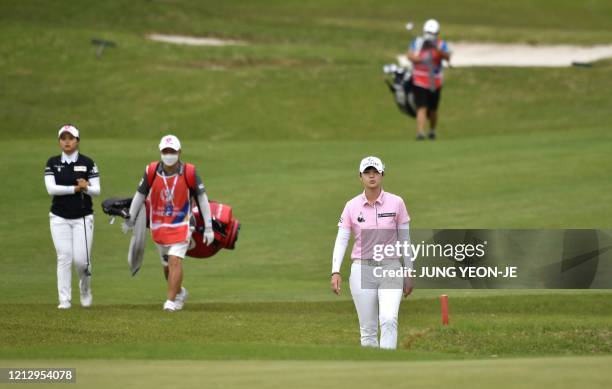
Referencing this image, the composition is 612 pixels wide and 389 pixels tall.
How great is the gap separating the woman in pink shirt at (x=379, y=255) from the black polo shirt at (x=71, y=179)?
14.1 feet

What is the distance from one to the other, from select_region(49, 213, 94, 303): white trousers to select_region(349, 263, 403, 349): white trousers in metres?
4.39

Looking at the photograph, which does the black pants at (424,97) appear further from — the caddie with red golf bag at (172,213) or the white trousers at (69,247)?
the white trousers at (69,247)

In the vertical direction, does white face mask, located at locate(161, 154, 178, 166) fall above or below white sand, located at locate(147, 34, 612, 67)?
below

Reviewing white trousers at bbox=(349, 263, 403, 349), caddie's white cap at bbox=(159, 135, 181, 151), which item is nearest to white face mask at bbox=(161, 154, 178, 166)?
caddie's white cap at bbox=(159, 135, 181, 151)

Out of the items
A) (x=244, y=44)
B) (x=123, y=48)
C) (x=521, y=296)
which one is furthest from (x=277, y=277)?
(x=244, y=44)

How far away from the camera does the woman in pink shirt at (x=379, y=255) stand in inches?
511

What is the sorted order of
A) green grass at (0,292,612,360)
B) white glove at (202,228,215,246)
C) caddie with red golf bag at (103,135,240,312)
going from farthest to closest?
white glove at (202,228,215,246) < caddie with red golf bag at (103,135,240,312) < green grass at (0,292,612,360)

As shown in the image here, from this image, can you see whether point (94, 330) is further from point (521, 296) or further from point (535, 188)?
point (535, 188)

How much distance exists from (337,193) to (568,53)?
950 inches

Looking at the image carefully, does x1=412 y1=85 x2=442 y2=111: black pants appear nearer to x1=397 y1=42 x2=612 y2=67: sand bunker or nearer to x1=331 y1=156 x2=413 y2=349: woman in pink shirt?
x1=397 y1=42 x2=612 y2=67: sand bunker

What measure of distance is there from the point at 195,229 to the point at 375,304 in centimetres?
388

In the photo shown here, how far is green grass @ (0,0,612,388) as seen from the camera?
473 inches

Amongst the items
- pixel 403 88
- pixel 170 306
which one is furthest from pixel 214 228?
pixel 403 88

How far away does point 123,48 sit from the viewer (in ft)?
143
